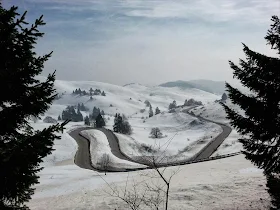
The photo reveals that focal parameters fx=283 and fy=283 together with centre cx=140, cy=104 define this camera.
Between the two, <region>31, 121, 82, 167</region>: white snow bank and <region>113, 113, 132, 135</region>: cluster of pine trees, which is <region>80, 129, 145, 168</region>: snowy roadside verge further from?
<region>113, 113, 132, 135</region>: cluster of pine trees

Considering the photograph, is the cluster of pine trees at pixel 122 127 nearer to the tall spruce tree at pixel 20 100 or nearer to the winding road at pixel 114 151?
the winding road at pixel 114 151

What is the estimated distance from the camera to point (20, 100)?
9.01 m

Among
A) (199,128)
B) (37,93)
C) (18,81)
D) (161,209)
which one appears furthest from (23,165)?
(199,128)

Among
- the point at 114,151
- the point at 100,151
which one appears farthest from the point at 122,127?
the point at 100,151

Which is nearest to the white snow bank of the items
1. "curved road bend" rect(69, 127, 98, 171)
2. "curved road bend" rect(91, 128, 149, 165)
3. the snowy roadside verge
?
"curved road bend" rect(69, 127, 98, 171)

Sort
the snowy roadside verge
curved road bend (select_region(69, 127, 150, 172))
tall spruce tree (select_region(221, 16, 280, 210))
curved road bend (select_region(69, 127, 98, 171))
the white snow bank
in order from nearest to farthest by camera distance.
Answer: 1. tall spruce tree (select_region(221, 16, 280, 210))
2. the snowy roadside verge
3. curved road bend (select_region(69, 127, 150, 172))
4. curved road bend (select_region(69, 127, 98, 171))
5. the white snow bank

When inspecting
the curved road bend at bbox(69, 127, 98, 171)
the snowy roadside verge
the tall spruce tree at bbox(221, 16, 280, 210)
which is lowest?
the curved road bend at bbox(69, 127, 98, 171)

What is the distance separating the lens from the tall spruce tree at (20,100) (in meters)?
7.98

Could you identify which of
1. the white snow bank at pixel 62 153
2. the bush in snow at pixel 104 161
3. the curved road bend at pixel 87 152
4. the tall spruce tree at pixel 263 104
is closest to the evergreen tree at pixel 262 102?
the tall spruce tree at pixel 263 104

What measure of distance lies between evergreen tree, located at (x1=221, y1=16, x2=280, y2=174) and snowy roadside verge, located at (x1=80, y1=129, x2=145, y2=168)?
141ft

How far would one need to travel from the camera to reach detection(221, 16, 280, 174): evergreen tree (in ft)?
37.1

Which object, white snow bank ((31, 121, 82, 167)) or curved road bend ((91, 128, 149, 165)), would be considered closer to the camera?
white snow bank ((31, 121, 82, 167))

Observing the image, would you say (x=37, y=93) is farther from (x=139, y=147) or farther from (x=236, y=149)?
(x=139, y=147)

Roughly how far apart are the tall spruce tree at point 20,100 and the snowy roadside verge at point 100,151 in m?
45.3
